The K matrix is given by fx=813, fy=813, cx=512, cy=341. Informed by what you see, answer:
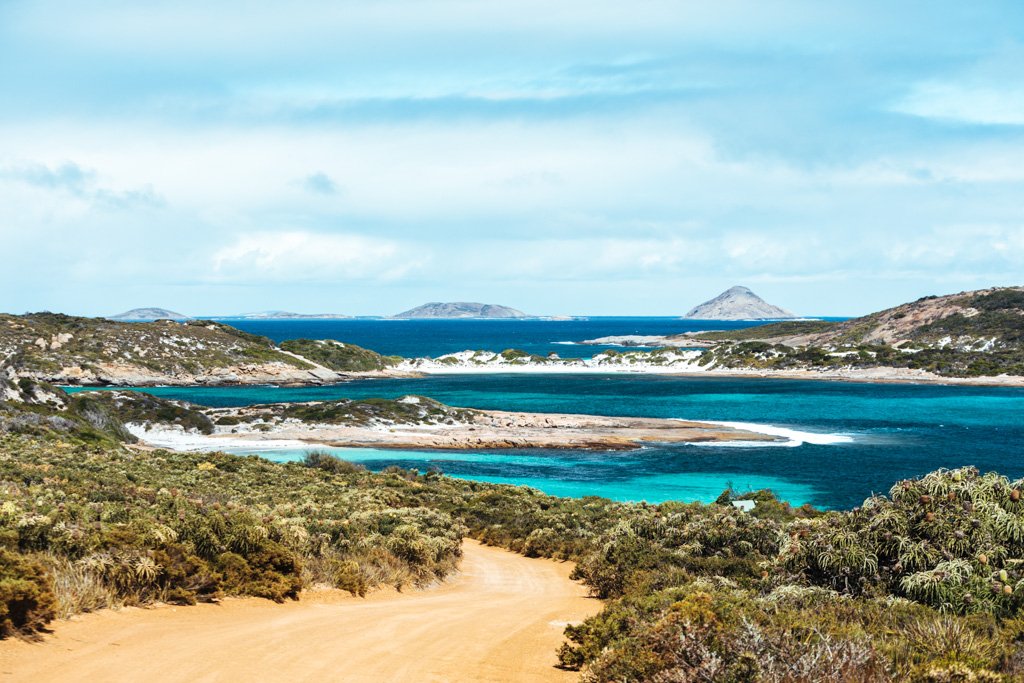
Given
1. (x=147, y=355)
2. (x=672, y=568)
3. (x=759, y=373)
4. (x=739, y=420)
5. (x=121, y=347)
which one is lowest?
(x=739, y=420)

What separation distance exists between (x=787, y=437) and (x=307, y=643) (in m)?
53.4

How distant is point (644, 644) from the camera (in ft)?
28.6

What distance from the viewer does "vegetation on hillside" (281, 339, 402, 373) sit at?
12106 cm

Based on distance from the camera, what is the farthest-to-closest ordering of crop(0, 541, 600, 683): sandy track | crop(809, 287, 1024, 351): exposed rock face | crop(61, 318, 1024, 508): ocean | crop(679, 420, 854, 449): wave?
crop(809, 287, 1024, 351): exposed rock face → crop(679, 420, 854, 449): wave → crop(61, 318, 1024, 508): ocean → crop(0, 541, 600, 683): sandy track

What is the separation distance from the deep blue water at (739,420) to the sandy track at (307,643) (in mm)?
26004

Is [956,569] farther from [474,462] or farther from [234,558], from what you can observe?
[474,462]

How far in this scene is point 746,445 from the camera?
5559 centimetres

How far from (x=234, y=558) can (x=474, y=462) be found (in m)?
37.9

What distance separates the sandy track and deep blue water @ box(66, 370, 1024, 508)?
85.3 feet

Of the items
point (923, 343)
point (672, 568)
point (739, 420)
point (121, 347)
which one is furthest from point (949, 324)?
point (672, 568)

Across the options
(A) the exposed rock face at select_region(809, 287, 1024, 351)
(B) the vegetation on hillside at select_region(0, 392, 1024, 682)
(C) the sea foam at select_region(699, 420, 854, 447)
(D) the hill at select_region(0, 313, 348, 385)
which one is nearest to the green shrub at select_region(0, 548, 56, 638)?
(B) the vegetation on hillside at select_region(0, 392, 1024, 682)

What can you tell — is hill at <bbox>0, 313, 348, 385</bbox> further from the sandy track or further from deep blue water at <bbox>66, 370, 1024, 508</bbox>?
the sandy track

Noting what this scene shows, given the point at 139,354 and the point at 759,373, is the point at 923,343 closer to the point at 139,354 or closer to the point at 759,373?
the point at 759,373

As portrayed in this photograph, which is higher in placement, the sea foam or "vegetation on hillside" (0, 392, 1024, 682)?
"vegetation on hillside" (0, 392, 1024, 682)
